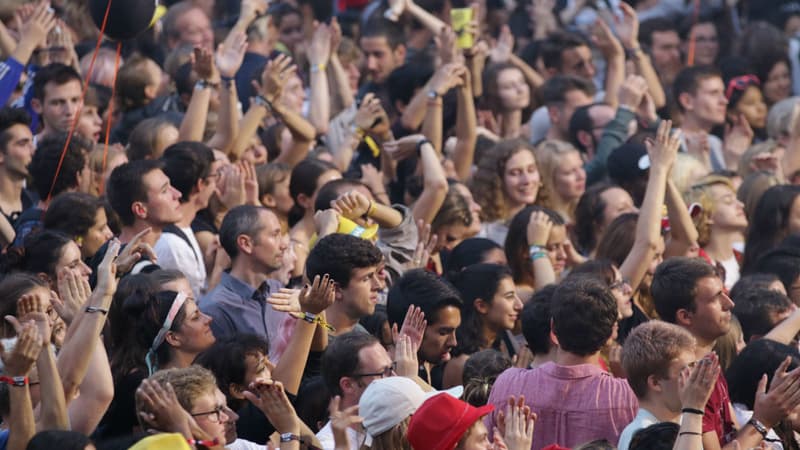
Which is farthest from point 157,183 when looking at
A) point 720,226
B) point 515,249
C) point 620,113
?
point 620,113

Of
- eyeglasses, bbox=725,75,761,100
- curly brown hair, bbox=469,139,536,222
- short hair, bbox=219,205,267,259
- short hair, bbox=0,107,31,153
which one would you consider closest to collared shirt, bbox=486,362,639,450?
short hair, bbox=219,205,267,259

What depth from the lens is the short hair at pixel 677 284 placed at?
753 centimetres

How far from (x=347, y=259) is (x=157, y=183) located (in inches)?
55.6

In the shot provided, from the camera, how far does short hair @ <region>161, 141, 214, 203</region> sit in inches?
348

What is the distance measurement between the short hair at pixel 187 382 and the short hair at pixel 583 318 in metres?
1.43

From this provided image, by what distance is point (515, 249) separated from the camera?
29.5 feet

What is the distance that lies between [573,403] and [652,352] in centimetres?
37

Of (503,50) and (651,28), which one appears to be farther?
(651,28)

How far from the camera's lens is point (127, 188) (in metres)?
8.38

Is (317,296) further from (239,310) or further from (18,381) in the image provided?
(18,381)

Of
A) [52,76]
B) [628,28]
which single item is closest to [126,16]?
[52,76]

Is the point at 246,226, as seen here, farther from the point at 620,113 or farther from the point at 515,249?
the point at 620,113

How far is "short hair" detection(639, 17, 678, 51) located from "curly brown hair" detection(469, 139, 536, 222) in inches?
189

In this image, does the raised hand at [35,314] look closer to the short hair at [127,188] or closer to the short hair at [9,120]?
the short hair at [127,188]
